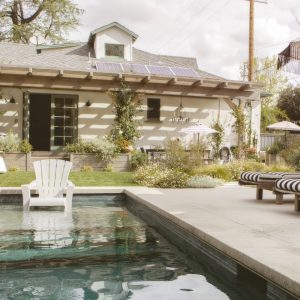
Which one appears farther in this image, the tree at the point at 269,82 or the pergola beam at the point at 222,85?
the tree at the point at 269,82

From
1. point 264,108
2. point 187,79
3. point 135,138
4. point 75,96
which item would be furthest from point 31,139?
point 264,108

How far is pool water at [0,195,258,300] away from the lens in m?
4.05

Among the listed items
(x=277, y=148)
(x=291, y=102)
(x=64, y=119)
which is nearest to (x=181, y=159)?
(x=64, y=119)

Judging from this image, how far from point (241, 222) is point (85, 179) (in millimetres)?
6765

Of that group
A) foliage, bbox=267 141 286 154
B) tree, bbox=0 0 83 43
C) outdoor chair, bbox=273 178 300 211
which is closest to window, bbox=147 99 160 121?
foliage, bbox=267 141 286 154

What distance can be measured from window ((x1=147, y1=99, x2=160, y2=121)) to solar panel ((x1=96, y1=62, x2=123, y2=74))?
1.79 metres

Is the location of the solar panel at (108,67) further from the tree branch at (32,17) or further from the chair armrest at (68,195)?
the tree branch at (32,17)

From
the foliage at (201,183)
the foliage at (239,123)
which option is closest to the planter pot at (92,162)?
the foliage at (201,183)

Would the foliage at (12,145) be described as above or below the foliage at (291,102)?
below

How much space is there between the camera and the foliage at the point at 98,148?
1444 centimetres

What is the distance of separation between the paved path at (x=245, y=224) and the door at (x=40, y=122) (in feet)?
37.6

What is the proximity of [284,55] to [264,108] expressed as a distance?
80.1ft

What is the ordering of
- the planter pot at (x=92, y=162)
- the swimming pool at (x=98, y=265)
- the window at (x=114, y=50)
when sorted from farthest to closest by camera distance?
Answer: 1. the window at (x=114, y=50)
2. the planter pot at (x=92, y=162)
3. the swimming pool at (x=98, y=265)

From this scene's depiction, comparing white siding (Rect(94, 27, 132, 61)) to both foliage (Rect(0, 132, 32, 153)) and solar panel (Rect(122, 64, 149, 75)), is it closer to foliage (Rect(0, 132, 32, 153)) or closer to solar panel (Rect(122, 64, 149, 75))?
solar panel (Rect(122, 64, 149, 75))
